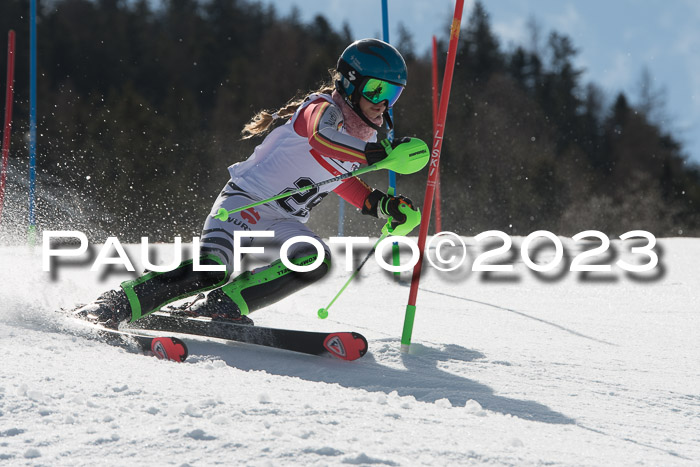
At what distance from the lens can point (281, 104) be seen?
26547mm

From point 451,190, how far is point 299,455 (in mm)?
25341

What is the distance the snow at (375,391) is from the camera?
→ 4.29 ft

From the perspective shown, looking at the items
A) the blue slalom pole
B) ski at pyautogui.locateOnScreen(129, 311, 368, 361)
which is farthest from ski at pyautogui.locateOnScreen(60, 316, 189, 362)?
the blue slalom pole

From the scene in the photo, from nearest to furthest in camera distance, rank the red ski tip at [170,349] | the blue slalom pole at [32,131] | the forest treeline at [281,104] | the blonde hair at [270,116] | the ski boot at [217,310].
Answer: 1. the red ski tip at [170,349]
2. the ski boot at [217,310]
3. the blonde hair at [270,116]
4. the blue slalom pole at [32,131]
5. the forest treeline at [281,104]

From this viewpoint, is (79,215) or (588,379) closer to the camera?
(588,379)

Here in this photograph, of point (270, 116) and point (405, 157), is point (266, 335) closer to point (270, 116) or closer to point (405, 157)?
point (405, 157)

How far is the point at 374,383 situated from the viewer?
88.5 inches

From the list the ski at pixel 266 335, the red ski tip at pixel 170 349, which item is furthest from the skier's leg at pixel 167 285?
the red ski tip at pixel 170 349

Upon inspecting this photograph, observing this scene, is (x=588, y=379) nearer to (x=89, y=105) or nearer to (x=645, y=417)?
(x=645, y=417)

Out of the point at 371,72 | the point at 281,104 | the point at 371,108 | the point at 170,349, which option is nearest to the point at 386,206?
the point at 371,108

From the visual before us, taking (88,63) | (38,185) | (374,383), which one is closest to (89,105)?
(88,63)

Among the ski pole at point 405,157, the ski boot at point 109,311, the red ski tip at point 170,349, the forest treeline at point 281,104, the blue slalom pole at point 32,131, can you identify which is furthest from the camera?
the forest treeline at point 281,104

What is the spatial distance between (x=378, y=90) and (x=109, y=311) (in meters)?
1.32

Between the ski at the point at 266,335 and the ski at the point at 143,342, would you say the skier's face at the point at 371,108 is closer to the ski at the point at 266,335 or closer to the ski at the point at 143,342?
the ski at the point at 266,335
